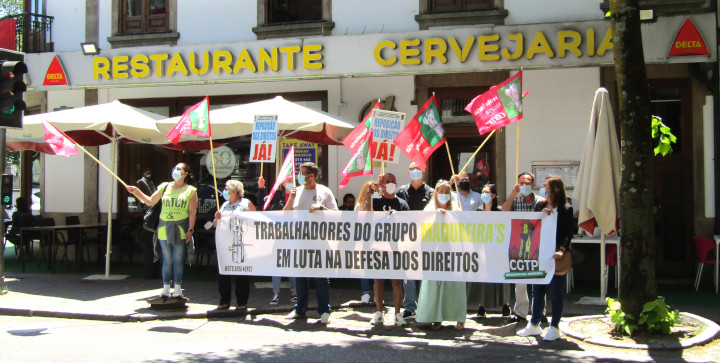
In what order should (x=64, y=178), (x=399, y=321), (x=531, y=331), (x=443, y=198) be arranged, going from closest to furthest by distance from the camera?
(x=531, y=331) → (x=443, y=198) → (x=399, y=321) → (x=64, y=178)

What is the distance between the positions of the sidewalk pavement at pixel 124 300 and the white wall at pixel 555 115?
3.25 m

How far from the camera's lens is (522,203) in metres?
8.27

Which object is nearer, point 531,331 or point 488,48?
point 531,331

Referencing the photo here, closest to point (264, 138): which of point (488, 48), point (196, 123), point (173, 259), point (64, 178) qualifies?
point (196, 123)

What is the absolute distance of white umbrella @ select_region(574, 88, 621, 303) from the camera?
300 inches

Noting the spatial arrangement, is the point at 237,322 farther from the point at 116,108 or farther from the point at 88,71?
the point at 88,71

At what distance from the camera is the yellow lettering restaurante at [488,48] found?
10.5 m

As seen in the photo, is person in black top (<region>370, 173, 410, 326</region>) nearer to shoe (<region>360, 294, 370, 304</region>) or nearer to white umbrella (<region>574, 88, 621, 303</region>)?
shoe (<region>360, 294, 370, 304</region>)

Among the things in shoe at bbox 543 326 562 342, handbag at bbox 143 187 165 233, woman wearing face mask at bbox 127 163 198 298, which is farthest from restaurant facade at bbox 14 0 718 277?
shoe at bbox 543 326 562 342

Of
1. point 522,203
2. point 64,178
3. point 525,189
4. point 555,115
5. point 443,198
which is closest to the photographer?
point 443,198

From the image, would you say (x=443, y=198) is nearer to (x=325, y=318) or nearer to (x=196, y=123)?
(x=325, y=318)

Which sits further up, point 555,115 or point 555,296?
point 555,115

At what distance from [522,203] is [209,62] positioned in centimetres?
633

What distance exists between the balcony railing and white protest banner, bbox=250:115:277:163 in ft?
25.7
